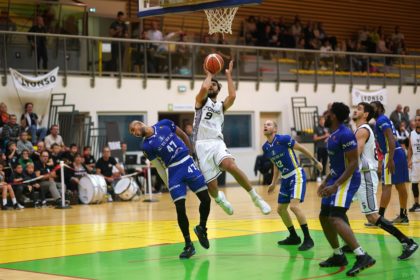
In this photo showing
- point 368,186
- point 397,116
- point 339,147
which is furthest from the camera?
point 397,116

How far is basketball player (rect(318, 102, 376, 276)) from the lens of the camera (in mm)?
8852

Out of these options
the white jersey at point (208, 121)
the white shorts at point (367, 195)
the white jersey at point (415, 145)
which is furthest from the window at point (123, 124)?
the white shorts at point (367, 195)

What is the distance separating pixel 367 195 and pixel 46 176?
12.5 meters

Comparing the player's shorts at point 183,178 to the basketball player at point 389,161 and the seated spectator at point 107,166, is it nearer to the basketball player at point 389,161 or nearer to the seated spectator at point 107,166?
the basketball player at point 389,161

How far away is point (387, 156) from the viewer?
13.4m

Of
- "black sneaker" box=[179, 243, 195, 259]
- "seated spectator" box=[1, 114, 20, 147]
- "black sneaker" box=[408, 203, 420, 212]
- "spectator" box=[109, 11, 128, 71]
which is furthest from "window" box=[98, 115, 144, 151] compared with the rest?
"black sneaker" box=[179, 243, 195, 259]

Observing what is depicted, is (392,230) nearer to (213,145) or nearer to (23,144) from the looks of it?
(213,145)

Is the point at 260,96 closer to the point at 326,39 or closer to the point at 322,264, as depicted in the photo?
the point at 326,39

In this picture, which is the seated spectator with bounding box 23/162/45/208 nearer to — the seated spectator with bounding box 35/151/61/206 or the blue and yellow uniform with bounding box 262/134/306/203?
the seated spectator with bounding box 35/151/61/206

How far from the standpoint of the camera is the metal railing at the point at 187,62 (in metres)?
23.1

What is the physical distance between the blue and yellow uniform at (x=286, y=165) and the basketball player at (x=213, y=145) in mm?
391

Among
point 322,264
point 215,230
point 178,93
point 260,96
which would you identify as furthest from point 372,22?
point 322,264

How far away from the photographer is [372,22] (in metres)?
36.9

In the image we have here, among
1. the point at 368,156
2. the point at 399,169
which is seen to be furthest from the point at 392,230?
the point at 399,169
